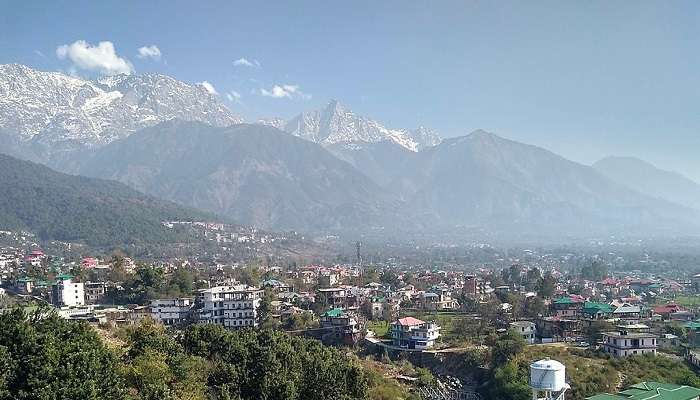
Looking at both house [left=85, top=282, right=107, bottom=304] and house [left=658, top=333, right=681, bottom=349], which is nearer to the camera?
house [left=658, top=333, right=681, bottom=349]

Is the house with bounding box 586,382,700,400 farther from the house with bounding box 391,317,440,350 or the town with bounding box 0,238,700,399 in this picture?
the house with bounding box 391,317,440,350

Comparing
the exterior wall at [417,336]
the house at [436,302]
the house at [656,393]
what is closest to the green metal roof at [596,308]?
the exterior wall at [417,336]

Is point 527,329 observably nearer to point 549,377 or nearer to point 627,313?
point 627,313

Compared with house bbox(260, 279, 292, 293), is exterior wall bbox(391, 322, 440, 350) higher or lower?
lower

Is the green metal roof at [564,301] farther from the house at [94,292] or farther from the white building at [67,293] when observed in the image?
the white building at [67,293]

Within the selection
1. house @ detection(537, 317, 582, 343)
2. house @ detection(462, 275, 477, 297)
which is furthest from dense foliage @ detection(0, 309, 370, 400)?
house @ detection(462, 275, 477, 297)

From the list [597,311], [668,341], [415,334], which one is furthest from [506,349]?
[597,311]
